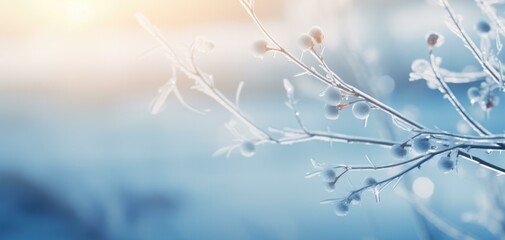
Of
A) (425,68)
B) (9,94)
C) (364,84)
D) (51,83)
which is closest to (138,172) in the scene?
(51,83)

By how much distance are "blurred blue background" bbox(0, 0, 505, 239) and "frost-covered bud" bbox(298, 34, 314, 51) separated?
113 inches

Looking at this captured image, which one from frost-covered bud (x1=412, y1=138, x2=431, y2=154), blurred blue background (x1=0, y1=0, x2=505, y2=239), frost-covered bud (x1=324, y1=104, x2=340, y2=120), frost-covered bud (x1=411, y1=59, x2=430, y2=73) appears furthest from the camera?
blurred blue background (x1=0, y1=0, x2=505, y2=239)

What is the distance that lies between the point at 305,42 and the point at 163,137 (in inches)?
313

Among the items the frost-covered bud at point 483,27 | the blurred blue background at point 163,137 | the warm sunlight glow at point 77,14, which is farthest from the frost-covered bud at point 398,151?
the warm sunlight glow at point 77,14

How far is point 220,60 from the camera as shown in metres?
9.59

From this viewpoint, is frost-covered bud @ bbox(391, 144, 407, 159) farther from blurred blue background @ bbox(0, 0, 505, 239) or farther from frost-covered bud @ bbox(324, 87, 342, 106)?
blurred blue background @ bbox(0, 0, 505, 239)

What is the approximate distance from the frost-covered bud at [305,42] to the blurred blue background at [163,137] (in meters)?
2.87

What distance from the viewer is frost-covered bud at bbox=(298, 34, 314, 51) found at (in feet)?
3.89

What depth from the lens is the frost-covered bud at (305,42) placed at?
1186mm

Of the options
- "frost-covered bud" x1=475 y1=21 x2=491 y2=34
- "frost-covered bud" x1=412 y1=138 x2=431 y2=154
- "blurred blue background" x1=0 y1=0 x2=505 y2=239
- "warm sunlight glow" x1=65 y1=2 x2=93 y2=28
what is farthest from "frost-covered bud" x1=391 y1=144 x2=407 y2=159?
"warm sunlight glow" x1=65 y1=2 x2=93 y2=28

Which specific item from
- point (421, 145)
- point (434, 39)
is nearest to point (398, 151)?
point (421, 145)

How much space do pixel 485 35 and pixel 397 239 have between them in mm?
5389

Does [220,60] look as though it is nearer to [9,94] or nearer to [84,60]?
[84,60]

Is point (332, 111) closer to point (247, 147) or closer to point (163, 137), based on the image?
point (247, 147)
